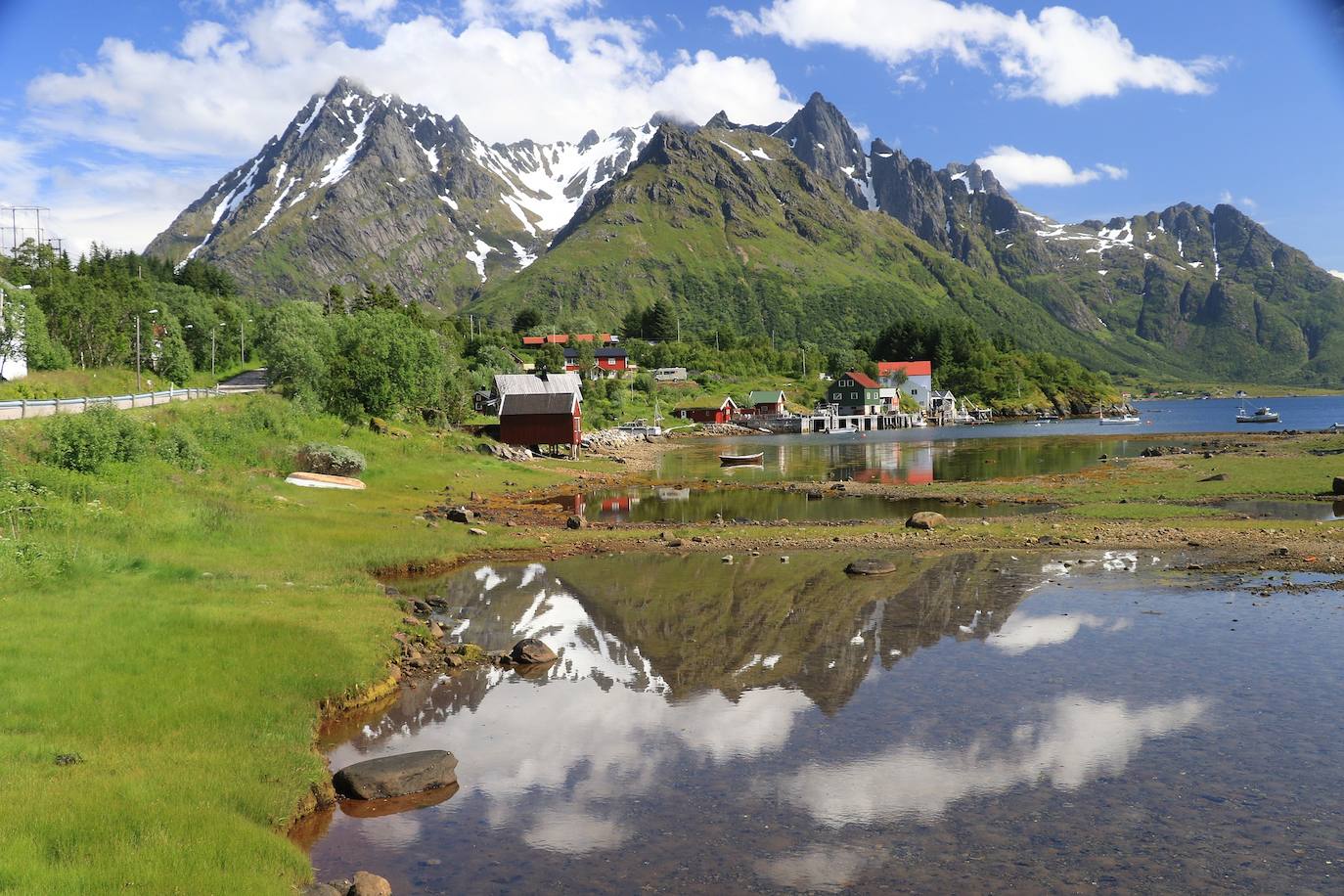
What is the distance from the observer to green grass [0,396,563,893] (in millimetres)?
12961

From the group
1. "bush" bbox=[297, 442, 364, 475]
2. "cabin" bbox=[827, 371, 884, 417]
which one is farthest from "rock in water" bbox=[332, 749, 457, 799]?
"cabin" bbox=[827, 371, 884, 417]

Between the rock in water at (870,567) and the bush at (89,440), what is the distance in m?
33.4

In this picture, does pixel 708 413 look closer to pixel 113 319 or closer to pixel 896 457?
pixel 896 457

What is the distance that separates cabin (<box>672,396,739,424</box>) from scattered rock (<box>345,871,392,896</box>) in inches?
6530

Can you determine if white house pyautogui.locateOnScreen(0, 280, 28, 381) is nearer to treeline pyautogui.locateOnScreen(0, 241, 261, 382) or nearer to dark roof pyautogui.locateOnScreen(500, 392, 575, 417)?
treeline pyautogui.locateOnScreen(0, 241, 261, 382)

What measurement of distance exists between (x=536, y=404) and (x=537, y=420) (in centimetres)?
172

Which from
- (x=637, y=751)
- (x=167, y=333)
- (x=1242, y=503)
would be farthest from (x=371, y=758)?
(x=167, y=333)

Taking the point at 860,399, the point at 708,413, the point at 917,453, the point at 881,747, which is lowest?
the point at 881,747

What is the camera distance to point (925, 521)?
49.2 m

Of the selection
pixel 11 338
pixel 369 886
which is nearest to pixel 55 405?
pixel 11 338

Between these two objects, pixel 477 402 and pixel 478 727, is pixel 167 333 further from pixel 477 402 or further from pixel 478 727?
pixel 478 727

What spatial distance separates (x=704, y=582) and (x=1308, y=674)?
19961 millimetres

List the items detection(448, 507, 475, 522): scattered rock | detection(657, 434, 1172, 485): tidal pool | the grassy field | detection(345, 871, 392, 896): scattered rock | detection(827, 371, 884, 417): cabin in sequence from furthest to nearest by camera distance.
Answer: detection(827, 371, 884, 417): cabin → detection(657, 434, 1172, 485): tidal pool → the grassy field → detection(448, 507, 475, 522): scattered rock → detection(345, 871, 392, 896): scattered rock

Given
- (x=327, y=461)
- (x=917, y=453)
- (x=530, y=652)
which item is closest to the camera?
(x=530, y=652)
